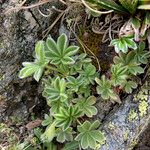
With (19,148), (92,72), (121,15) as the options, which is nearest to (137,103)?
(92,72)

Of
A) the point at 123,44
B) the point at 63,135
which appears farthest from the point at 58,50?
the point at 63,135

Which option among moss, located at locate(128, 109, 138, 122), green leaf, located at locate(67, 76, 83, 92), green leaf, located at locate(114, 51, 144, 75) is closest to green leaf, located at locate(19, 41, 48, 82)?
green leaf, located at locate(67, 76, 83, 92)

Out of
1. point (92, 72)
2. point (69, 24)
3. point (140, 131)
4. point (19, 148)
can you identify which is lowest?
point (140, 131)

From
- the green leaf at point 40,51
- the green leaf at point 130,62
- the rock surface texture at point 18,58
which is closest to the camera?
the green leaf at point 40,51

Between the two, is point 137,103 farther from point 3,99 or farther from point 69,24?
point 3,99

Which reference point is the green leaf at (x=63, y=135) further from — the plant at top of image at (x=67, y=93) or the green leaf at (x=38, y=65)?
the green leaf at (x=38, y=65)

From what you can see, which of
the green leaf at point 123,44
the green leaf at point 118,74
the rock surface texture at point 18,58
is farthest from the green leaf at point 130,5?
the rock surface texture at point 18,58

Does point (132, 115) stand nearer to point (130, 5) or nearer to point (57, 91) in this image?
point (57, 91)
